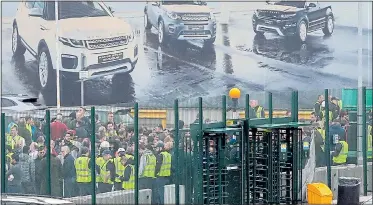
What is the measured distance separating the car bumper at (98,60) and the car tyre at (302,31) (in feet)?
14.2

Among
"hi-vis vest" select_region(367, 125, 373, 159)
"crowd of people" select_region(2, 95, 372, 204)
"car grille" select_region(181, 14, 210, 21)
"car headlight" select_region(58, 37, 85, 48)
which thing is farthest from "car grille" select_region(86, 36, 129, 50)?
"crowd of people" select_region(2, 95, 372, 204)

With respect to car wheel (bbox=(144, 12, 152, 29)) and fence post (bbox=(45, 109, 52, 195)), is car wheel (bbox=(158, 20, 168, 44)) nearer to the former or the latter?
car wheel (bbox=(144, 12, 152, 29))

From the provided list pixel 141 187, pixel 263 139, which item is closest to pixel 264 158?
pixel 263 139

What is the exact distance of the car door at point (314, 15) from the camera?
23469 millimetres

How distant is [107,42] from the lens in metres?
20.6

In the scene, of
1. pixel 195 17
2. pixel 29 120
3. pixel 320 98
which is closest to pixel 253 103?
pixel 320 98

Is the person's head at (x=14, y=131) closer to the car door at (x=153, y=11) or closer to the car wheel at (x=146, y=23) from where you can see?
the car wheel at (x=146, y=23)

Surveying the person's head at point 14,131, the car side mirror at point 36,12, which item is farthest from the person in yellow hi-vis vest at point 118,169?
the car side mirror at point 36,12

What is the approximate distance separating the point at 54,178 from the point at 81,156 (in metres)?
0.58

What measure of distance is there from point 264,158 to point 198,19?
27.5 ft

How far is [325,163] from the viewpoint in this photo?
16781 millimetres

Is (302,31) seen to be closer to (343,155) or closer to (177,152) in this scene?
(343,155)

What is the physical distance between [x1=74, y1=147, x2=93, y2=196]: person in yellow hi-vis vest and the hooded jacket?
0.63 metres

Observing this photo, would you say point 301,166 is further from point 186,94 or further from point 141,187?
point 186,94
